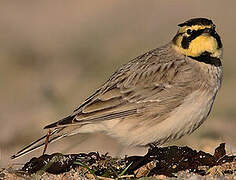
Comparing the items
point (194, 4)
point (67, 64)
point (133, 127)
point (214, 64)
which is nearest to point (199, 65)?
point (214, 64)

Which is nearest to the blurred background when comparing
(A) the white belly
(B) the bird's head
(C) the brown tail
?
(C) the brown tail

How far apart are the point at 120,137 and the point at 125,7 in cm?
1097

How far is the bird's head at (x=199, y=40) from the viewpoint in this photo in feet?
21.7

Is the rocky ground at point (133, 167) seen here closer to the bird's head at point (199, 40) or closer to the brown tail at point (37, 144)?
the brown tail at point (37, 144)

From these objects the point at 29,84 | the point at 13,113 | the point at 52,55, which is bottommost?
the point at 13,113

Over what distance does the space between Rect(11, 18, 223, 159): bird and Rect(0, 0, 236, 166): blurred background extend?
0.33 meters

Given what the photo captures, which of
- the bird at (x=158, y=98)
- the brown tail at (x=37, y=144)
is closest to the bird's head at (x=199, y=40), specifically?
the bird at (x=158, y=98)

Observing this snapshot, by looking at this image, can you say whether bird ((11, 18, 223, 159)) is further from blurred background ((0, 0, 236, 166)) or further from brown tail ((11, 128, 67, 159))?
blurred background ((0, 0, 236, 166))

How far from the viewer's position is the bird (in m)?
6.21

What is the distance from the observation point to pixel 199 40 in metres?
6.67

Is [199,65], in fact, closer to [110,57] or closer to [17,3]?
[110,57]

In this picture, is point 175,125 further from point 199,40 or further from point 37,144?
point 37,144

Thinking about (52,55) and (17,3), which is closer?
(52,55)

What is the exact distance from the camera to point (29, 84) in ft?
37.8
